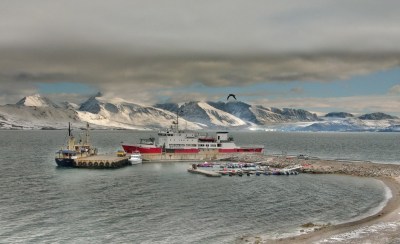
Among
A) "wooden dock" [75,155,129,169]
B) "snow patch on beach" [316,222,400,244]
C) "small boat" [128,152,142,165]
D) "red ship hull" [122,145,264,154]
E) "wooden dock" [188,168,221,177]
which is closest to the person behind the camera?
"snow patch on beach" [316,222,400,244]

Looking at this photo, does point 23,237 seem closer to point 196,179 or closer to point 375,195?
point 196,179

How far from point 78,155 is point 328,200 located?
80.5 meters

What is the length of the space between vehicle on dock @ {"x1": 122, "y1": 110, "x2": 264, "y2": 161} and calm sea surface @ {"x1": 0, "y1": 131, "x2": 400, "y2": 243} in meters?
35.5

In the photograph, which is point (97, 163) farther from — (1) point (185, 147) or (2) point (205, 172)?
(1) point (185, 147)

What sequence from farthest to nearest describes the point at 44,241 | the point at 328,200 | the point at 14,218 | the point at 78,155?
the point at 78,155 < the point at 328,200 < the point at 14,218 < the point at 44,241

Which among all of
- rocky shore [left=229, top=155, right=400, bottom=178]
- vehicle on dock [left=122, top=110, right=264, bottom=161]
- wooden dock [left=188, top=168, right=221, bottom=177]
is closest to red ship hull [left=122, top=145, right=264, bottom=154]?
vehicle on dock [left=122, top=110, right=264, bottom=161]

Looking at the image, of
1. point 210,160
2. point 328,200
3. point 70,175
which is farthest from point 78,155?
point 328,200

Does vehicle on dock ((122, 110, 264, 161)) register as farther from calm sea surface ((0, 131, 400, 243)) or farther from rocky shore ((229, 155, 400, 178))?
calm sea surface ((0, 131, 400, 243))

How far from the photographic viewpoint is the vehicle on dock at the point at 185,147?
138 metres

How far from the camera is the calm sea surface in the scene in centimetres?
4788

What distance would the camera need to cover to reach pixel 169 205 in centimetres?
6306

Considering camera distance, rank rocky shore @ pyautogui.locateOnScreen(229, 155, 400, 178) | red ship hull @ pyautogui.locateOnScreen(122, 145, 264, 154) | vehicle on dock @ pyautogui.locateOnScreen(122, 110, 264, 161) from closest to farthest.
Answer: rocky shore @ pyautogui.locateOnScreen(229, 155, 400, 178) < vehicle on dock @ pyautogui.locateOnScreen(122, 110, 264, 161) < red ship hull @ pyautogui.locateOnScreen(122, 145, 264, 154)

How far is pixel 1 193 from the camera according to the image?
73125 mm

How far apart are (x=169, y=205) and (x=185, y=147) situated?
259 feet
